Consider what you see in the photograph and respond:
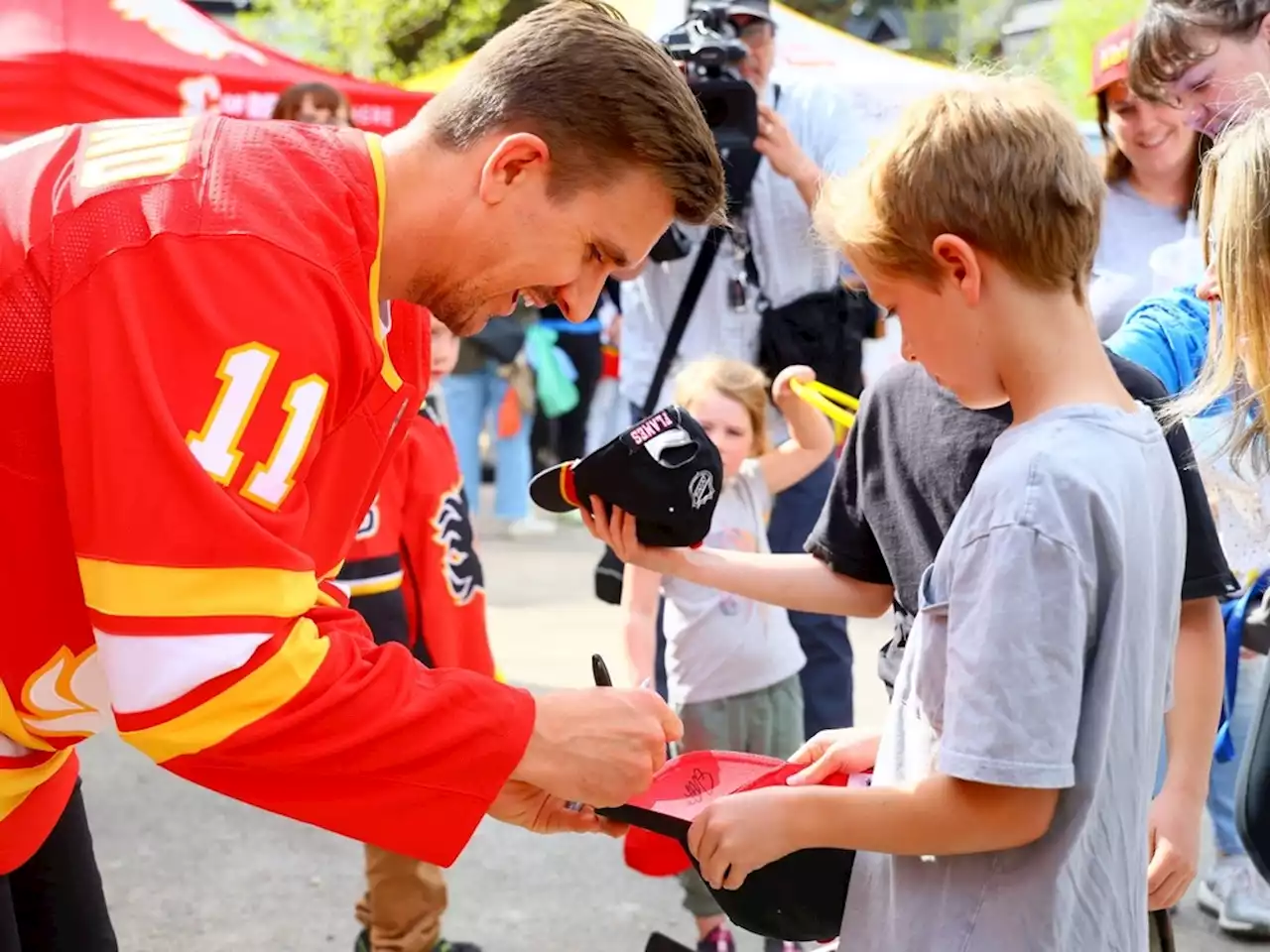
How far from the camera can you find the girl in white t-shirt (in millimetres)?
3658

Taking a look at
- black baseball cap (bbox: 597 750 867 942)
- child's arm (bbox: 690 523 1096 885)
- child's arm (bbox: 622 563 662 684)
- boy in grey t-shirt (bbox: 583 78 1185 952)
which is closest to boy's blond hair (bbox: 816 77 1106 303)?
boy in grey t-shirt (bbox: 583 78 1185 952)

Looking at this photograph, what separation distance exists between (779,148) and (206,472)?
9.62ft

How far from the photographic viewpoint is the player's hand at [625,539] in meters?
2.36

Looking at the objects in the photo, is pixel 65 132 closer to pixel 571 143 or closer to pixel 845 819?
pixel 571 143

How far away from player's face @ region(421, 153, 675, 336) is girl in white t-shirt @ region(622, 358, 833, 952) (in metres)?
1.66

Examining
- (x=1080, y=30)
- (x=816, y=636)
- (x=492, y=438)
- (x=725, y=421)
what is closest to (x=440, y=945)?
(x=816, y=636)

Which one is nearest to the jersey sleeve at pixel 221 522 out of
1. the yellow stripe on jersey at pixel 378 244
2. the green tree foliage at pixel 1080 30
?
the yellow stripe on jersey at pixel 378 244

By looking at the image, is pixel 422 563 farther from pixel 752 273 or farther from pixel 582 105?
pixel 582 105

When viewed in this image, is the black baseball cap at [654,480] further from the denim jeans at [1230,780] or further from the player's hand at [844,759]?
the denim jeans at [1230,780]

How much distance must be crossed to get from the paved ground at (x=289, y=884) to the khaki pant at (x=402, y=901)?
0.50 meters

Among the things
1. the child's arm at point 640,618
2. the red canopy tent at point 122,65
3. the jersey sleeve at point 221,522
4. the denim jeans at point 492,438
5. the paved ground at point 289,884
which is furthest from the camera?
the denim jeans at point 492,438

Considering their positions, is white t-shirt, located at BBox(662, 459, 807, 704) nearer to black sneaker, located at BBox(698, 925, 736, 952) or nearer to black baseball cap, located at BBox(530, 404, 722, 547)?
black sneaker, located at BBox(698, 925, 736, 952)

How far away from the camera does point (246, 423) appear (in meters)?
1.55

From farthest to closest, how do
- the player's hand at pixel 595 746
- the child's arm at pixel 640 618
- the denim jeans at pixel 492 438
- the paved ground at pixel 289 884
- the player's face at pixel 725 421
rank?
the denim jeans at pixel 492 438, the paved ground at pixel 289 884, the player's face at pixel 725 421, the child's arm at pixel 640 618, the player's hand at pixel 595 746
